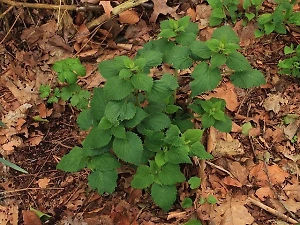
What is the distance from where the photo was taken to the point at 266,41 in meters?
3.28

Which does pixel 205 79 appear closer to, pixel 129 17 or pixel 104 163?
pixel 104 163

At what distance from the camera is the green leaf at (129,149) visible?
227 cm

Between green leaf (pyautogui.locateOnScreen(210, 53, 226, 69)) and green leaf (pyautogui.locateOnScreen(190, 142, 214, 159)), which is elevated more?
green leaf (pyautogui.locateOnScreen(210, 53, 226, 69))

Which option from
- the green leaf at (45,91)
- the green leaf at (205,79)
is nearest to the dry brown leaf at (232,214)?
the green leaf at (205,79)

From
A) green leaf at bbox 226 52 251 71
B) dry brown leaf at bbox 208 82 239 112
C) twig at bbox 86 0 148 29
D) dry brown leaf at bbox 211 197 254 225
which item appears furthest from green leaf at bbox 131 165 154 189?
twig at bbox 86 0 148 29

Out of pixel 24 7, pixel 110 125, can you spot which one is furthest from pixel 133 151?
pixel 24 7

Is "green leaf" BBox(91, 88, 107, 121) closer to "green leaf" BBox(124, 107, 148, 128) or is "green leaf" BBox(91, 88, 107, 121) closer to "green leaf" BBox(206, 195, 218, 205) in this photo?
"green leaf" BBox(124, 107, 148, 128)

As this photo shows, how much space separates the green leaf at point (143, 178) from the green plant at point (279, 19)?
150 centimetres

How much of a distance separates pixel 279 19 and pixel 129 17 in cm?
118

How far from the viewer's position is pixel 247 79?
2311 millimetres

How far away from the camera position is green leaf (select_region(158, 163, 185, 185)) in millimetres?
2371

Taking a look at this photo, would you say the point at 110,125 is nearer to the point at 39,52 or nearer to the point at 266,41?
the point at 39,52

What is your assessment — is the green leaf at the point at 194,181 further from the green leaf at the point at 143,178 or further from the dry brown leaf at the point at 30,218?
the dry brown leaf at the point at 30,218

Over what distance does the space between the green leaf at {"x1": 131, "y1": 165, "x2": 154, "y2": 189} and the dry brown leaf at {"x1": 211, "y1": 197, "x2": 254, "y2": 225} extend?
0.49m
